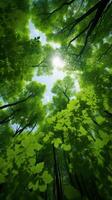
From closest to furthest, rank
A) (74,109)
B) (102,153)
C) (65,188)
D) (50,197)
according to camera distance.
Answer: (65,188) < (102,153) < (74,109) < (50,197)

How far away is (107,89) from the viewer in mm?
7309

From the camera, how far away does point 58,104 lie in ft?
39.5

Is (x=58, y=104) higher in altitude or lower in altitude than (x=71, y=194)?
higher

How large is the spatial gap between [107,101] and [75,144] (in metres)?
4.15

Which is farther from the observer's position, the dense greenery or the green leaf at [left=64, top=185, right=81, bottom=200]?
the dense greenery

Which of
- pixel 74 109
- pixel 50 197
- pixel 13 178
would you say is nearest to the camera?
pixel 13 178

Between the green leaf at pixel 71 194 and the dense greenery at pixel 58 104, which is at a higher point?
the dense greenery at pixel 58 104

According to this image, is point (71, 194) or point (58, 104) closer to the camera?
point (71, 194)

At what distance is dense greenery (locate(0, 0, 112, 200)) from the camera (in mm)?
2424

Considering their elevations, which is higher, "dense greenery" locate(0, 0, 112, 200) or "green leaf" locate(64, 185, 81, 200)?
"dense greenery" locate(0, 0, 112, 200)

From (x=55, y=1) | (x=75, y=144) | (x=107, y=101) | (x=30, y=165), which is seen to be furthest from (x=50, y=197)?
(x=55, y=1)

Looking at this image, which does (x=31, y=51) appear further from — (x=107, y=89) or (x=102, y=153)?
(x=102, y=153)

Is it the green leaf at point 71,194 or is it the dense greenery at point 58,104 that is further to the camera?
the dense greenery at point 58,104

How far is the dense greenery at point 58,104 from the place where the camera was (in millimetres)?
2424
